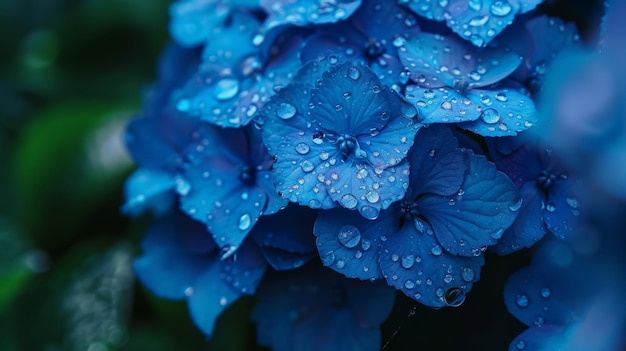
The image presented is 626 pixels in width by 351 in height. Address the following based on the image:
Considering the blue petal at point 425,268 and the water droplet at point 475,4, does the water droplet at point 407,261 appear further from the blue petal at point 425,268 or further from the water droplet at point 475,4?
the water droplet at point 475,4

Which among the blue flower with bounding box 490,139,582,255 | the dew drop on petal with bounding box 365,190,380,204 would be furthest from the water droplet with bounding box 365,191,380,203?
the blue flower with bounding box 490,139,582,255

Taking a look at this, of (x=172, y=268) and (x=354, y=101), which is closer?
(x=354, y=101)

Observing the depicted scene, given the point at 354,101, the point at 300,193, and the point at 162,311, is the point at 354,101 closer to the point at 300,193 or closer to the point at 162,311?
the point at 300,193

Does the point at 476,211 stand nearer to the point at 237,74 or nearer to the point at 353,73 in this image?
the point at 353,73

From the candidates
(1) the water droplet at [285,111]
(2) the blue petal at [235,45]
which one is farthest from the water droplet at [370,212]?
(2) the blue petal at [235,45]

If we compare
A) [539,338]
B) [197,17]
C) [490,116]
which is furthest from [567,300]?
[197,17]

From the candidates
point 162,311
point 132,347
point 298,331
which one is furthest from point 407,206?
point 132,347

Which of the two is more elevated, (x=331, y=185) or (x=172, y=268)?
(x=331, y=185)

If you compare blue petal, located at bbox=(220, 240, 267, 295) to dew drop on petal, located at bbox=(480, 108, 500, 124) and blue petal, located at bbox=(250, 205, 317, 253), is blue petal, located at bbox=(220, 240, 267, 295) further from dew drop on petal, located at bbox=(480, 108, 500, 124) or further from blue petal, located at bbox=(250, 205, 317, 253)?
dew drop on petal, located at bbox=(480, 108, 500, 124)
